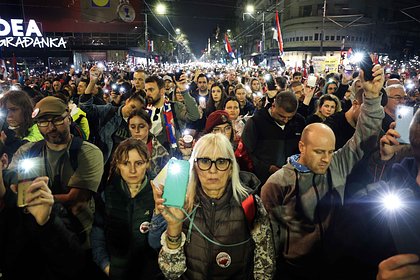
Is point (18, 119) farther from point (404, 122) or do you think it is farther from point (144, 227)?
point (404, 122)

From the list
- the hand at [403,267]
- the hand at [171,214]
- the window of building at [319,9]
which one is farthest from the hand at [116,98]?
the window of building at [319,9]

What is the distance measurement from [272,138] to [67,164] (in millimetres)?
2842

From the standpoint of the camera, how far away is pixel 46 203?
2084mm

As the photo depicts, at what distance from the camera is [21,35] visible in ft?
107

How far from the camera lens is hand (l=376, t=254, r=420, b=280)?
144cm

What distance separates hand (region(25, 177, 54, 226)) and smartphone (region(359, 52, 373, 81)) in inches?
109

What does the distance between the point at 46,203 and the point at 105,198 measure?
0.87m

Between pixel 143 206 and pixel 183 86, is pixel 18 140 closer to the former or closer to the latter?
pixel 143 206

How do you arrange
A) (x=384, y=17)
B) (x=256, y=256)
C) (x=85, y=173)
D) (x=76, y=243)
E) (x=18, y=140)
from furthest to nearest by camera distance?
(x=384, y=17)
(x=18, y=140)
(x=85, y=173)
(x=256, y=256)
(x=76, y=243)

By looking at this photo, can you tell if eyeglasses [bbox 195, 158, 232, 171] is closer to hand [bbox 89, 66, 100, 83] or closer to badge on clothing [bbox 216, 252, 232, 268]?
badge on clothing [bbox 216, 252, 232, 268]

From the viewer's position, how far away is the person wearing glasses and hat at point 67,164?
3.03 m

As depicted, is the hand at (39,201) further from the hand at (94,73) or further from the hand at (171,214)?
the hand at (94,73)

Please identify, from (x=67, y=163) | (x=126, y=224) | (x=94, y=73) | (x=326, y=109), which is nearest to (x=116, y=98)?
(x=94, y=73)

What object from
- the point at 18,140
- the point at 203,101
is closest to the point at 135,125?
the point at 18,140
